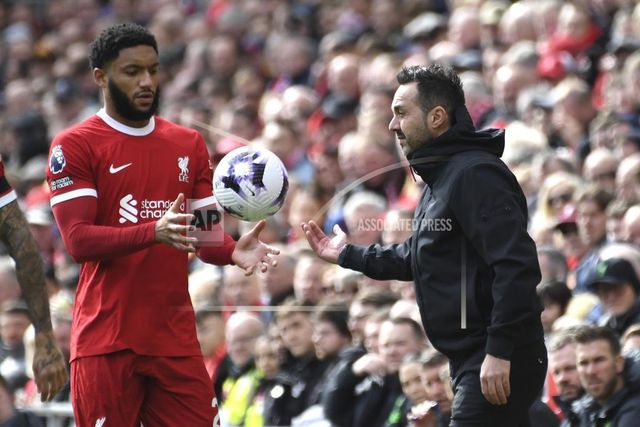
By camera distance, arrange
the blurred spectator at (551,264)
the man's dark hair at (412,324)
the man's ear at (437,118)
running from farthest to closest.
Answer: the blurred spectator at (551,264)
the man's dark hair at (412,324)
the man's ear at (437,118)

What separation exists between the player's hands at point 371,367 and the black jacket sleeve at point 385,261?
2.35 m

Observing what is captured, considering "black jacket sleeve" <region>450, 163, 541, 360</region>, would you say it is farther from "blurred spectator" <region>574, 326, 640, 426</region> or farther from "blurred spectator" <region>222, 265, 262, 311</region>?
"blurred spectator" <region>222, 265, 262, 311</region>

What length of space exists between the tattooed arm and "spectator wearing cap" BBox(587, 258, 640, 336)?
364 centimetres

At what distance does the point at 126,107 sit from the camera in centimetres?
685

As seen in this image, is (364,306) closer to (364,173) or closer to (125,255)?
(364,173)

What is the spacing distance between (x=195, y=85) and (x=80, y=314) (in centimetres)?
1053

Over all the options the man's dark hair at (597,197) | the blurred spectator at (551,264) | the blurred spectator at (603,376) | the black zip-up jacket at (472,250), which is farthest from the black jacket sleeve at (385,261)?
the man's dark hair at (597,197)

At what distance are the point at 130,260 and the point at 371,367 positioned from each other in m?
2.62

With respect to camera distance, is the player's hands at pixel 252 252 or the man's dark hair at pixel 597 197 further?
the man's dark hair at pixel 597 197

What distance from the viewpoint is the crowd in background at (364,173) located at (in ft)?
29.8

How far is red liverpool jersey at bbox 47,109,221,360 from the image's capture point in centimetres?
674

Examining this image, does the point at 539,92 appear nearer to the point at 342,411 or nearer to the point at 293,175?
the point at 293,175

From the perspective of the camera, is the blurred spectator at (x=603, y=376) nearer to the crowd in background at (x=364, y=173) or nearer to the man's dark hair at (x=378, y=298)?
the crowd in background at (x=364, y=173)

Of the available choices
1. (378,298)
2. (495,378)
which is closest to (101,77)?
(495,378)
